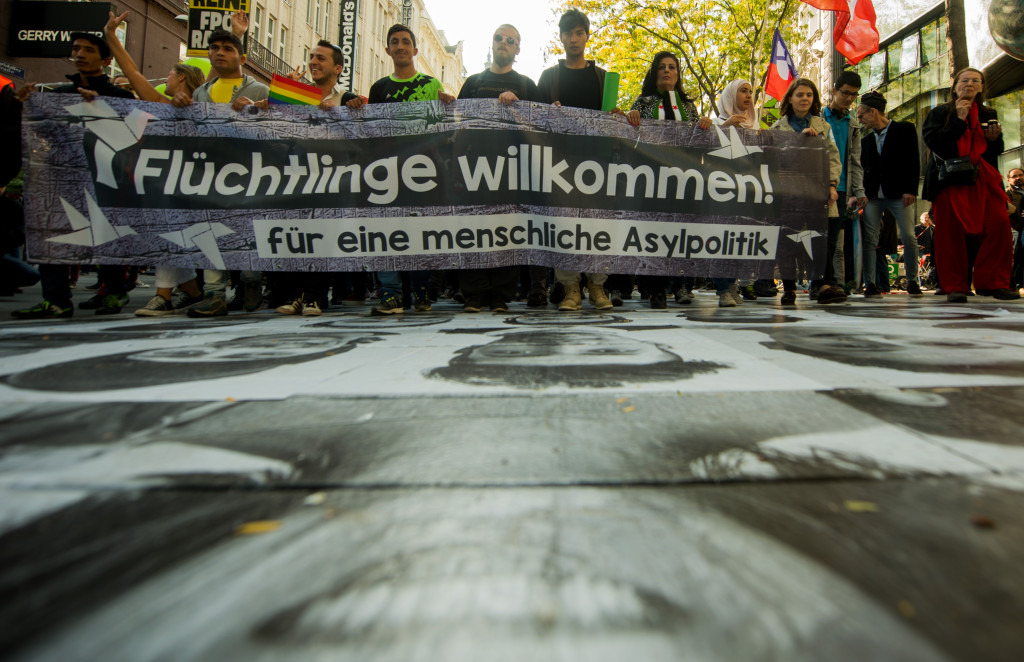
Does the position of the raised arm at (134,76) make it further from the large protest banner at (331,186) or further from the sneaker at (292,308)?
the sneaker at (292,308)

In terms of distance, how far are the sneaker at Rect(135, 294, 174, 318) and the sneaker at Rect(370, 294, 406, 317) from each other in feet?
4.93

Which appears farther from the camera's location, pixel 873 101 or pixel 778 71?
pixel 778 71

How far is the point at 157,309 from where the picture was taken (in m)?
4.33

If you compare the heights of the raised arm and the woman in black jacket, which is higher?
the raised arm

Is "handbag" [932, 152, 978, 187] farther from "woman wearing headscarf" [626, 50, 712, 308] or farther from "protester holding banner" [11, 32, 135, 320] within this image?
"protester holding banner" [11, 32, 135, 320]

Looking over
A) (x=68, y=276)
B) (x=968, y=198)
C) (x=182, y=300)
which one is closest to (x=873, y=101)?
(x=968, y=198)

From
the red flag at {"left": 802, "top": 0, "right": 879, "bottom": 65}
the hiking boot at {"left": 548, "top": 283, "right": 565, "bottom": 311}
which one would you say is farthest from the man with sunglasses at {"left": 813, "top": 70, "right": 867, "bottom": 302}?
the red flag at {"left": 802, "top": 0, "right": 879, "bottom": 65}

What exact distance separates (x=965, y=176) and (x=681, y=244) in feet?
7.90

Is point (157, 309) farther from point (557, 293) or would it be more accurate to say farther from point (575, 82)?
point (575, 82)

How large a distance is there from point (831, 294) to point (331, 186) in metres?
4.17

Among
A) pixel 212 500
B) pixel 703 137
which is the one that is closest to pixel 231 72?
pixel 703 137

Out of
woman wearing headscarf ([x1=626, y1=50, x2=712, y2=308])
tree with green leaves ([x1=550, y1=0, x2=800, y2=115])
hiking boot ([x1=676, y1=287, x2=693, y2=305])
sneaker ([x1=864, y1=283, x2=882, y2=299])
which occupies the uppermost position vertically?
tree with green leaves ([x1=550, y1=0, x2=800, y2=115])

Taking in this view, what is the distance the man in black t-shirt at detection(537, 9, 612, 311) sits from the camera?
467 centimetres

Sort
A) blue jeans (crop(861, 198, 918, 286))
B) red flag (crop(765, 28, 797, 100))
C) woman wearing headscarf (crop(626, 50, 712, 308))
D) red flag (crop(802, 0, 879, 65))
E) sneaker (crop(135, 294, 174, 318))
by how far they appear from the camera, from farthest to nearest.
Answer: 1. red flag (crop(765, 28, 797, 100))
2. red flag (crop(802, 0, 879, 65))
3. blue jeans (crop(861, 198, 918, 286))
4. woman wearing headscarf (crop(626, 50, 712, 308))
5. sneaker (crop(135, 294, 174, 318))
